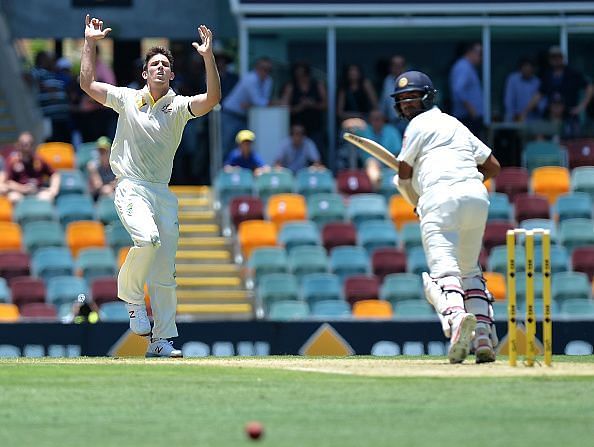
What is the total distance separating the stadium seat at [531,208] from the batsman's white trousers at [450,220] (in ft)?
30.2

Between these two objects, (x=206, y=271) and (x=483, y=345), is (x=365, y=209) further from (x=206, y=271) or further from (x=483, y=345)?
(x=483, y=345)

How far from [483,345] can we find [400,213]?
9.24 m

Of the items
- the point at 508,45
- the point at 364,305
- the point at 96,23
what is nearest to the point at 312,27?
the point at 508,45

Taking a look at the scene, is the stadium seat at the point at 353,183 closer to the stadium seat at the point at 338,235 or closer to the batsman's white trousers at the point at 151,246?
the stadium seat at the point at 338,235

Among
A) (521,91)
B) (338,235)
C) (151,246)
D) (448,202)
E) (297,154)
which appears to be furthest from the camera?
(521,91)

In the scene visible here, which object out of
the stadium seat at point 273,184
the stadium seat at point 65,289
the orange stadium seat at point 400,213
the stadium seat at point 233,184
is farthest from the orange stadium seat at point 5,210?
the orange stadium seat at point 400,213

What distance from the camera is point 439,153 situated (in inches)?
419

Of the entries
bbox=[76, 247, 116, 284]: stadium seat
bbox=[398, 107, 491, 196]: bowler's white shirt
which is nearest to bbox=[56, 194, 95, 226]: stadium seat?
bbox=[76, 247, 116, 284]: stadium seat

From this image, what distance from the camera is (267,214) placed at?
64.5 feet

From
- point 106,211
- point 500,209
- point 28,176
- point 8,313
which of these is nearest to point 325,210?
point 500,209

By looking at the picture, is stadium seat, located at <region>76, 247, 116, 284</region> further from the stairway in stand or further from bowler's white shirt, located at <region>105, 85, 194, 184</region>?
bowler's white shirt, located at <region>105, 85, 194, 184</region>

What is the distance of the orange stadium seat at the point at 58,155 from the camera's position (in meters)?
20.7

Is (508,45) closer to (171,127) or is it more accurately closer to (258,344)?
(258,344)

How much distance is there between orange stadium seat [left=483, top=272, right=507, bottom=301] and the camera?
58.7ft
